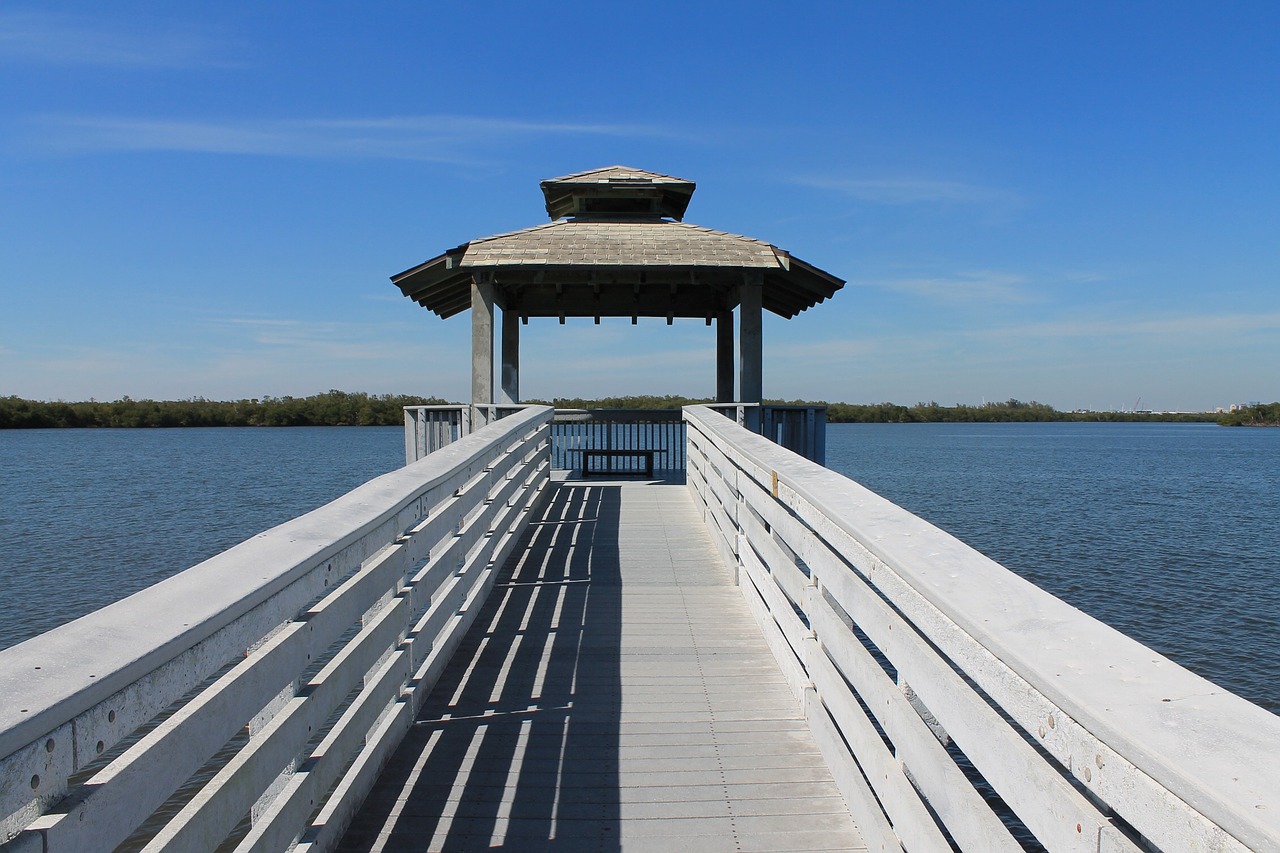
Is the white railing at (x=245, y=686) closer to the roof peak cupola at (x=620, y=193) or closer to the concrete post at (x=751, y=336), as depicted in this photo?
the concrete post at (x=751, y=336)

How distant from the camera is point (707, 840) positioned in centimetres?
321

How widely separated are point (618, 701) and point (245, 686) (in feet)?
8.27

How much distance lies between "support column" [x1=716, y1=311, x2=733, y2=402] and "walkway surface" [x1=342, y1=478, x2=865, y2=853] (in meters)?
10.8

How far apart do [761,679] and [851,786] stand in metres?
1.60

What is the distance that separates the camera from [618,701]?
463 centimetres

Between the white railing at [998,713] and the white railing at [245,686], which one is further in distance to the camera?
the white railing at [245,686]

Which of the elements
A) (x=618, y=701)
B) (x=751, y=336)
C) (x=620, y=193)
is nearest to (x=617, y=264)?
(x=751, y=336)

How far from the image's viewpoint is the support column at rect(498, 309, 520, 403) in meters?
15.5

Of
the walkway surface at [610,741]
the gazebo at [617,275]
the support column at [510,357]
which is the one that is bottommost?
the walkway surface at [610,741]

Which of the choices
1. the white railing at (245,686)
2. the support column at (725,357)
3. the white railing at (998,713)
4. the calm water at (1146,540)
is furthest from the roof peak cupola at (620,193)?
the white railing at (998,713)

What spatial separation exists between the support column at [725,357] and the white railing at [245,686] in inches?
512

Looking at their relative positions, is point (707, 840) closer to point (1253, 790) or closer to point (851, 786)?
point (851, 786)

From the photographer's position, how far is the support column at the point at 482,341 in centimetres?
1365

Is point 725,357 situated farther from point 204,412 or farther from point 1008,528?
point 204,412
